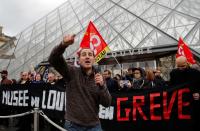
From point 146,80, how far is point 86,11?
15.2m

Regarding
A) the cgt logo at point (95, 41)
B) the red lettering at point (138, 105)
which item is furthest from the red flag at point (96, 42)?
the red lettering at point (138, 105)

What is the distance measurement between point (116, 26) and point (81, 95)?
14.1m

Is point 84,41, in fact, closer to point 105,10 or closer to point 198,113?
point 198,113

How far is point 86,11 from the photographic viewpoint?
21891mm

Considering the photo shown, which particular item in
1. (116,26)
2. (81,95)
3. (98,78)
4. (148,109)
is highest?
(116,26)

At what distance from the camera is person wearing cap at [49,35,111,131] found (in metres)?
3.54

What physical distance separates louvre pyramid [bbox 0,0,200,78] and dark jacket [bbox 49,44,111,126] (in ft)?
33.3

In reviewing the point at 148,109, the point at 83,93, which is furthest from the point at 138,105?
the point at 83,93

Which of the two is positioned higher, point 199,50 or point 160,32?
point 160,32

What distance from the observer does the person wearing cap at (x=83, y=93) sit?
354cm

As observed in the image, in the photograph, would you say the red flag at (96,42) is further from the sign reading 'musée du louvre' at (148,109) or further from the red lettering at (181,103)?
the red lettering at (181,103)

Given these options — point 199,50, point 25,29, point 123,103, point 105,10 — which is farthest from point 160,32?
point 25,29

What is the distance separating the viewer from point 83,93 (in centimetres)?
359

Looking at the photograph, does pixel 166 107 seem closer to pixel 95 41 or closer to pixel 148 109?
pixel 148 109
